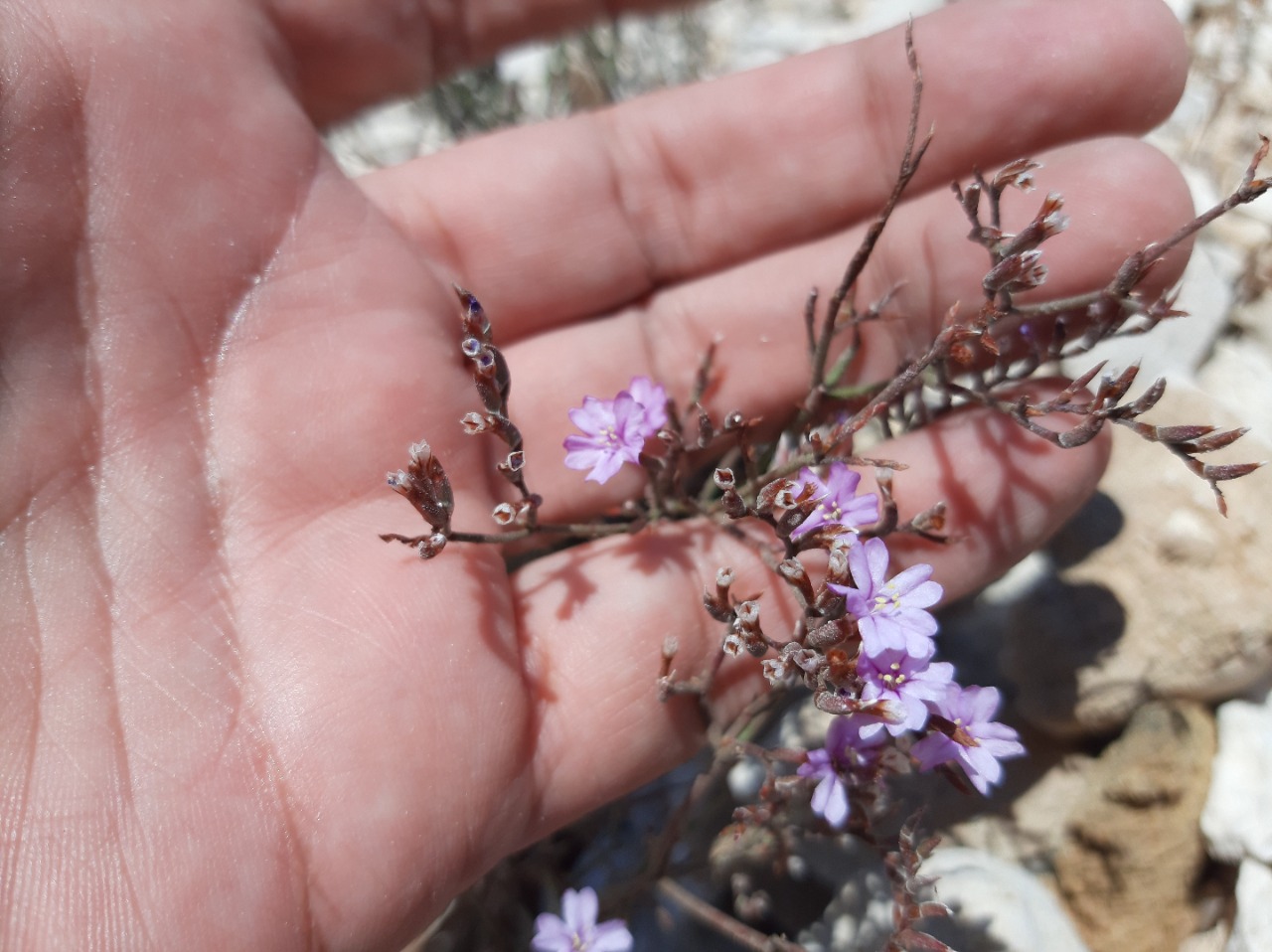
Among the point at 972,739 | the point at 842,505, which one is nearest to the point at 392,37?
the point at 842,505

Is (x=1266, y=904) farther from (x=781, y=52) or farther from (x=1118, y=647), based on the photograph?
(x=781, y=52)

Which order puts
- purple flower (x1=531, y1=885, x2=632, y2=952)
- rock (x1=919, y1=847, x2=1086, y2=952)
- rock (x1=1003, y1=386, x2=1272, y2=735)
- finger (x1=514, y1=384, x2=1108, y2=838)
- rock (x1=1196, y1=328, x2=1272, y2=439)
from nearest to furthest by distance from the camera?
finger (x1=514, y1=384, x2=1108, y2=838) → purple flower (x1=531, y1=885, x2=632, y2=952) → rock (x1=919, y1=847, x2=1086, y2=952) → rock (x1=1003, y1=386, x2=1272, y2=735) → rock (x1=1196, y1=328, x2=1272, y2=439)

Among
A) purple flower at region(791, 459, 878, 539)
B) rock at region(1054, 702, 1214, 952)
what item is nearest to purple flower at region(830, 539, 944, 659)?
purple flower at region(791, 459, 878, 539)

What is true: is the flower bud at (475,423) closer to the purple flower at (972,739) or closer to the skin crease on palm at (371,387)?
the skin crease on palm at (371,387)

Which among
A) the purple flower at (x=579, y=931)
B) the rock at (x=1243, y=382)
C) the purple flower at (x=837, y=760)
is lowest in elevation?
the purple flower at (x=579, y=931)

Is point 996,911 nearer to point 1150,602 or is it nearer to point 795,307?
point 1150,602

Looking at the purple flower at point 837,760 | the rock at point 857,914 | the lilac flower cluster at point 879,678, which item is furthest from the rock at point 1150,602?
the purple flower at point 837,760

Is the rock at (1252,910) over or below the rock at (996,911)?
below

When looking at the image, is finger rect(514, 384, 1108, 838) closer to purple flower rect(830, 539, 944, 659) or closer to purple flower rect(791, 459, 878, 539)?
purple flower rect(791, 459, 878, 539)
